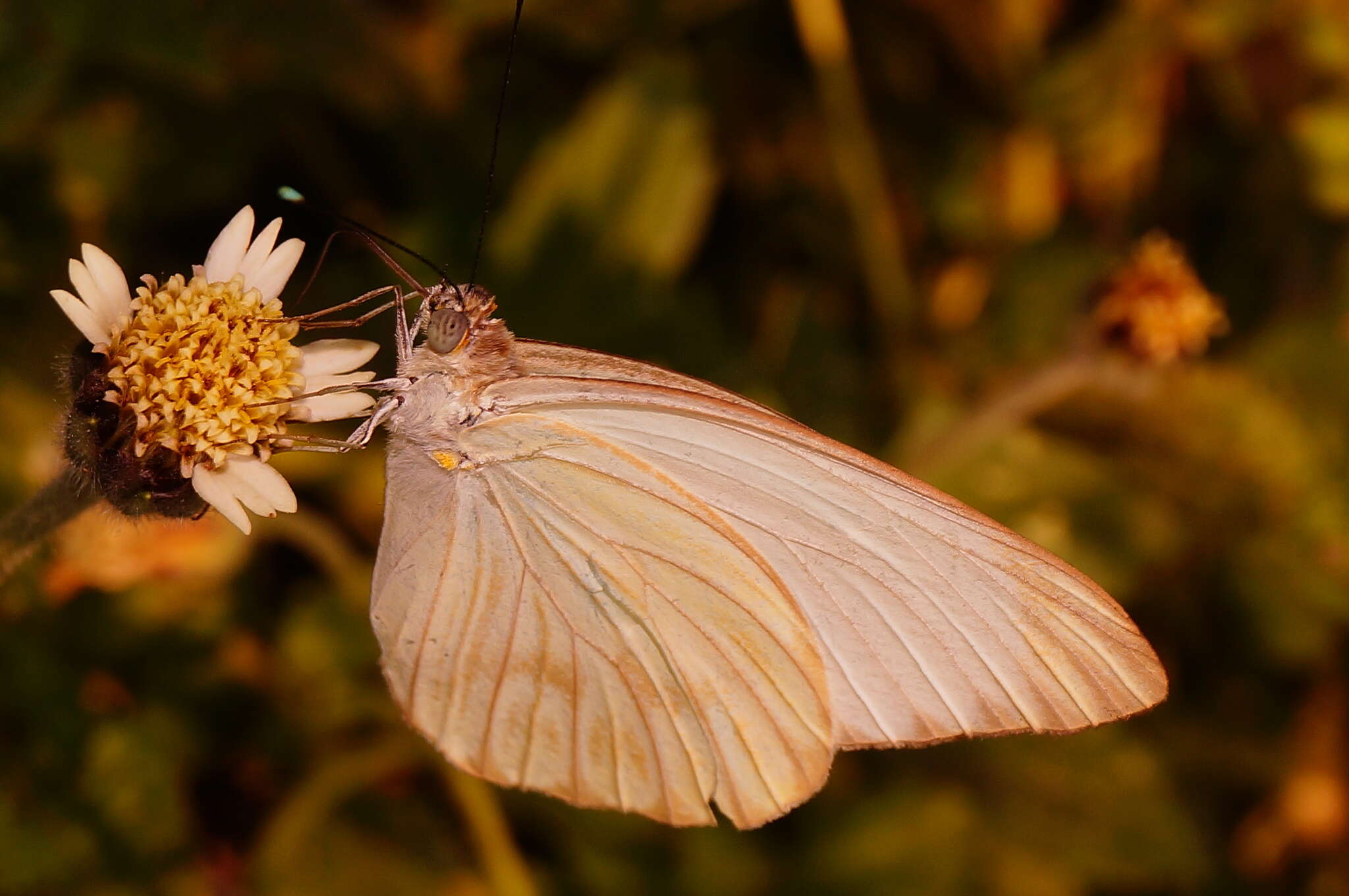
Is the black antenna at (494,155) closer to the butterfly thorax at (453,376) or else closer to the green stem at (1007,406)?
the butterfly thorax at (453,376)

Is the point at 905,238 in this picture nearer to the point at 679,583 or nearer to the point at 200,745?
the point at 679,583

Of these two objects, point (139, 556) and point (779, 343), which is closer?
point (139, 556)

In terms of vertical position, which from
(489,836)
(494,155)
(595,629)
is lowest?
(489,836)

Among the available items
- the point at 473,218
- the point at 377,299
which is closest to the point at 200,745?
the point at 377,299

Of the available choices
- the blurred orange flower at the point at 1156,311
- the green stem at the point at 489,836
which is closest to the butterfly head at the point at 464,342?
the green stem at the point at 489,836

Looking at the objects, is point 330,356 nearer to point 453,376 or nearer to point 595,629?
point 453,376

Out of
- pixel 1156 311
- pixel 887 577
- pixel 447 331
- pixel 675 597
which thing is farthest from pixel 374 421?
pixel 1156 311
